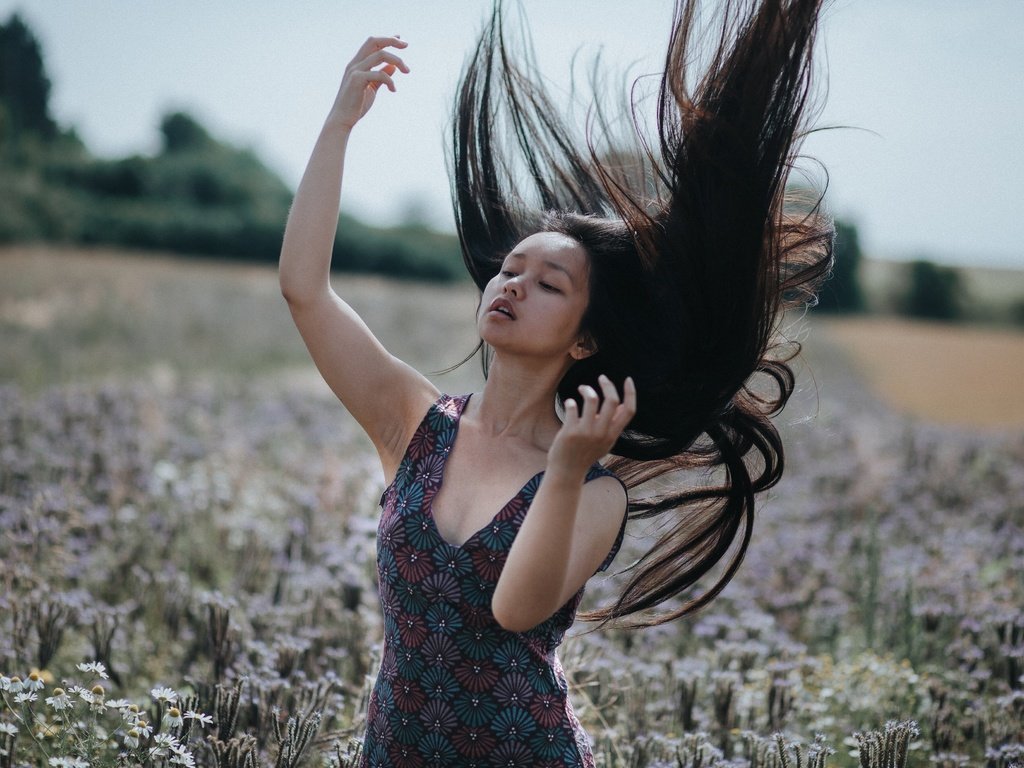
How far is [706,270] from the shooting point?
2629 mm

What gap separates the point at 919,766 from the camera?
332 centimetres

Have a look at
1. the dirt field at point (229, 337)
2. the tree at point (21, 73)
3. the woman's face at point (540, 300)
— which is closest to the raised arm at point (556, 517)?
the woman's face at point (540, 300)

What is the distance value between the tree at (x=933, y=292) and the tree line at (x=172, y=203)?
0.07 m

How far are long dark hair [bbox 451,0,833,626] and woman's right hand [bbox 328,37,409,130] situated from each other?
0.59m

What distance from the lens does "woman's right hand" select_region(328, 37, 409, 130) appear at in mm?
2459

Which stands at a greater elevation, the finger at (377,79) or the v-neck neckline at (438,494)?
the finger at (377,79)

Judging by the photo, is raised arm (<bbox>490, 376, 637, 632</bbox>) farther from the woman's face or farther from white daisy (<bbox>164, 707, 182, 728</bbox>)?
white daisy (<bbox>164, 707, 182, 728</bbox>)

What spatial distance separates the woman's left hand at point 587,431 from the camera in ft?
6.26

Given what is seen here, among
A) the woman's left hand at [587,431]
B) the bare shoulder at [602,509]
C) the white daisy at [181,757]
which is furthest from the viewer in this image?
the white daisy at [181,757]

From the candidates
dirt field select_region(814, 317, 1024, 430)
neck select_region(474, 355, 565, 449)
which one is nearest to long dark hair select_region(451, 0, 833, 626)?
neck select_region(474, 355, 565, 449)

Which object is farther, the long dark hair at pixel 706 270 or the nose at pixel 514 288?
the long dark hair at pixel 706 270

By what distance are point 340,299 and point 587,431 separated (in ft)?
2.64

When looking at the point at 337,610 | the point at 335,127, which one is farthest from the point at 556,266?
the point at 337,610

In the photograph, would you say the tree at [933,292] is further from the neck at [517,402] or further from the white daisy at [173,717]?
the white daisy at [173,717]
